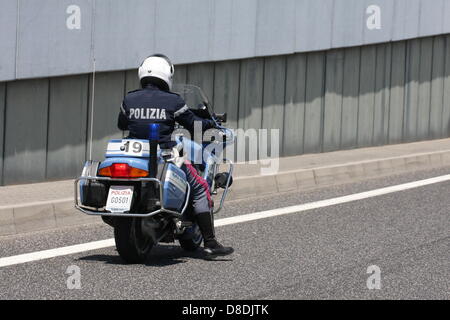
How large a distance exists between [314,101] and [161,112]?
800 centimetres

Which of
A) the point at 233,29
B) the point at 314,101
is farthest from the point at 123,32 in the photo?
the point at 314,101

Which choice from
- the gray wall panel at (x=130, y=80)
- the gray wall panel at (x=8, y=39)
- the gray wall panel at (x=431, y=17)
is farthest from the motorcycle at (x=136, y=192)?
the gray wall panel at (x=431, y=17)

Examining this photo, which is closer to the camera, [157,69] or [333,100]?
[157,69]

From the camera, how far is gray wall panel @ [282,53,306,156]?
54.9 ft

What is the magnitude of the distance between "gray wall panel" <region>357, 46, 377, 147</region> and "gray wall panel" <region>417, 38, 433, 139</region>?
5.03 feet

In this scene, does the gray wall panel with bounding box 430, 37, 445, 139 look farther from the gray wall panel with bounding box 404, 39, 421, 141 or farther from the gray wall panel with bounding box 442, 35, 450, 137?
the gray wall panel with bounding box 404, 39, 421, 141

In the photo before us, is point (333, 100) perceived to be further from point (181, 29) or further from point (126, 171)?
point (126, 171)

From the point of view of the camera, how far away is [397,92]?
19031mm

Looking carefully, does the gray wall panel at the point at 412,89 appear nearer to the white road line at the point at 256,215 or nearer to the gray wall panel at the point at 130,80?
the white road line at the point at 256,215

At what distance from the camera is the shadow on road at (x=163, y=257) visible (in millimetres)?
9703

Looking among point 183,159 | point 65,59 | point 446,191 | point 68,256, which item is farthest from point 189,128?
point 446,191
